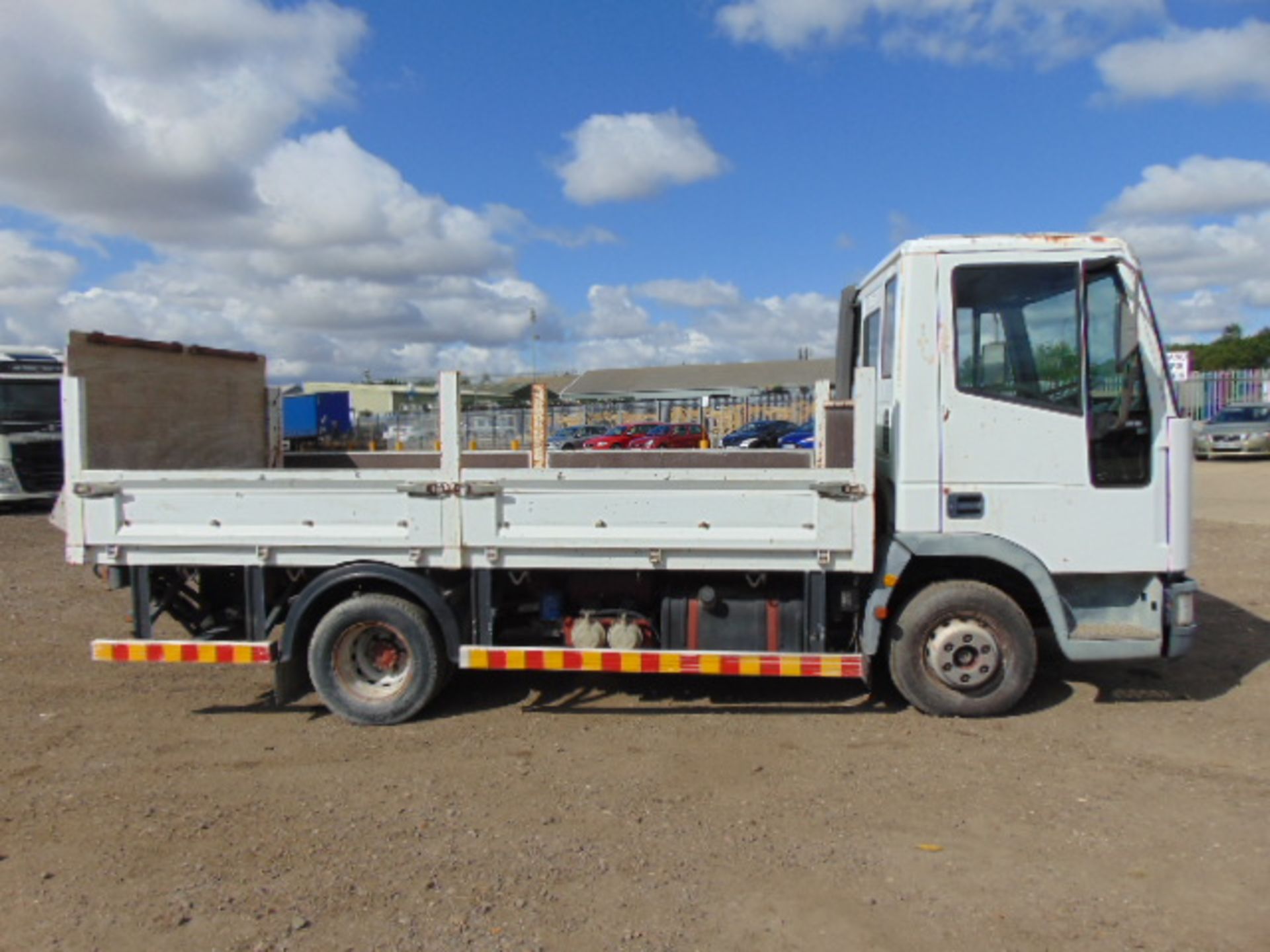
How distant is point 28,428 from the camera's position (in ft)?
50.6

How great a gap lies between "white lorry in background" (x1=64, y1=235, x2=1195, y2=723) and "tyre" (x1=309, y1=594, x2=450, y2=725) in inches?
0.6

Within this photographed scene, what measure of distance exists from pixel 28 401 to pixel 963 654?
16379mm

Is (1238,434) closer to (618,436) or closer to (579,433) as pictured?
(618,436)

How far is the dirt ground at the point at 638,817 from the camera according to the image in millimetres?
3232

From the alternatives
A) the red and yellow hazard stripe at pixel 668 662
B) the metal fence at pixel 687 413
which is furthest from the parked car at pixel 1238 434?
the red and yellow hazard stripe at pixel 668 662

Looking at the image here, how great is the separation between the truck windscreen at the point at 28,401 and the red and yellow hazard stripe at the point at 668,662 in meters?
14.0

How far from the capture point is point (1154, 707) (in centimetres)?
535

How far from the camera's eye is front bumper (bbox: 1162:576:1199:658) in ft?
15.8

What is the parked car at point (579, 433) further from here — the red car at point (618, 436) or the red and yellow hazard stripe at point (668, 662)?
the red and yellow hazard stripe at point (668, 662)

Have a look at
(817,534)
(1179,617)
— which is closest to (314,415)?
(817,534)

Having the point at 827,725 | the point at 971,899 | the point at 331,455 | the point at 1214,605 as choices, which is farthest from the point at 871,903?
the point at 1214,605

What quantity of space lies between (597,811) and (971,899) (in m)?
1.62

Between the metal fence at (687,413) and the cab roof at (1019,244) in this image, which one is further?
the metal fence at (687,413)

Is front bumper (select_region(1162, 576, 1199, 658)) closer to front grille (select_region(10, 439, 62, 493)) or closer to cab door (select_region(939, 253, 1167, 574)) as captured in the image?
cab door (select_region(939, 253, 1167, 574))
